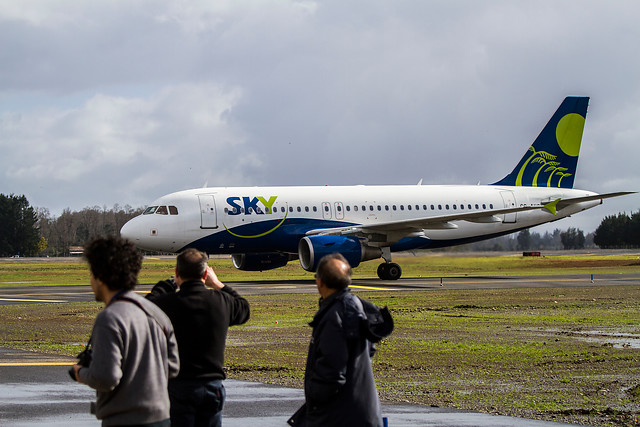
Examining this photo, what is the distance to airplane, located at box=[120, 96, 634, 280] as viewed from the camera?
34594 millimetres

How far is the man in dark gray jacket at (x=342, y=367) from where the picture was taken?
228 inches

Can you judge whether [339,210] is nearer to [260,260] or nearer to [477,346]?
[260,260]

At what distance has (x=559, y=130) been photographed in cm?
4288

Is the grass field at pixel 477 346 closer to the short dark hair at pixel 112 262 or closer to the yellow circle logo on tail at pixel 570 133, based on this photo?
the short dark hair at pixel 112 262

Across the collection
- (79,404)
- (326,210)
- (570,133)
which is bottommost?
(79,404)

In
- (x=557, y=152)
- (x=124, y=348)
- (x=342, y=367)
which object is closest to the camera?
(x=124, y=348)

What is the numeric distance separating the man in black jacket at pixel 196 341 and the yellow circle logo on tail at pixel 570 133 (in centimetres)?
3835

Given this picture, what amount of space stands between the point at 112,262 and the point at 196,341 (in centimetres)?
125

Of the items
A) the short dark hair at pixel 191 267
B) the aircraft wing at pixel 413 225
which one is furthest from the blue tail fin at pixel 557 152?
the short dark hair at pixel 191 267

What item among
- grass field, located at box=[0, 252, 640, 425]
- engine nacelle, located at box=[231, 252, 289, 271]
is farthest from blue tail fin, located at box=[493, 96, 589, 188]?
grass field, located at box=[0, 252, 640, 425]

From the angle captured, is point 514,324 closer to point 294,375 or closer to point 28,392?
point 294,375

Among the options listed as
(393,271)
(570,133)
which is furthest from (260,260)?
(570,133)

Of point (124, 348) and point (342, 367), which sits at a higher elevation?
point (124, 348)

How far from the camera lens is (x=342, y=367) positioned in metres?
5.79
